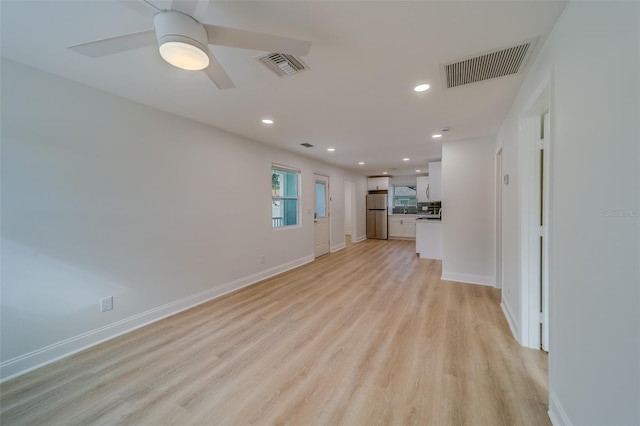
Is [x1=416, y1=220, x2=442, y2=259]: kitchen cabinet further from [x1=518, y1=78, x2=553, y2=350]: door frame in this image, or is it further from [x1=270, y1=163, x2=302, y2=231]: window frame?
[x1=518, y1=78, x2=553, y2=350]: door frame

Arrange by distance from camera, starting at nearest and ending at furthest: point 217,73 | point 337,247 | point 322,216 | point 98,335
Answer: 1. point 217,73
2. point 98,335
3. point 322,216
4. point 337,247

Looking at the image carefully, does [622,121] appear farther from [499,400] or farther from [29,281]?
[29,281]

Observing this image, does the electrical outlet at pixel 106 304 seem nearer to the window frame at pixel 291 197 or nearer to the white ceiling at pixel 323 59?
the white ceiling at pixel 323 59

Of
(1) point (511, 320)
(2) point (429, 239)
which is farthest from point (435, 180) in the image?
(1) point (511, 320)

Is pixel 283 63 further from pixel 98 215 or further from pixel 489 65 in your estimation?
pixel 98 215

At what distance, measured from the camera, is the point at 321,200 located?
6469 millimetres

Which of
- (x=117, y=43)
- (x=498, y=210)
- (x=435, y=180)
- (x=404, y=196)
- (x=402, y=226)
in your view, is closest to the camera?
(x=117, y=43)

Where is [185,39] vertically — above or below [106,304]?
above

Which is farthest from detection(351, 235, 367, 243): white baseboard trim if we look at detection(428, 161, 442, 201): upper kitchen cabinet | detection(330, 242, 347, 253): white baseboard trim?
detection(428, 161, 442, 201): upper kitchen cabinet

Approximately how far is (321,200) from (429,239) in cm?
282

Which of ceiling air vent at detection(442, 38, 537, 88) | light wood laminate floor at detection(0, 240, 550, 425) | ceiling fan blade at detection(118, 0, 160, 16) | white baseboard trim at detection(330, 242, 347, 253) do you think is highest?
ceiling air vent at detection(442, 38, 537, 88)

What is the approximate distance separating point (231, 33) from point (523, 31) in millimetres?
1741

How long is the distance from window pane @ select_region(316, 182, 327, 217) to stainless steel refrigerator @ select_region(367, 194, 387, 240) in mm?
3046

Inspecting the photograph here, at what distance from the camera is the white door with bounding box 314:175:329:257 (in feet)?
20.1
